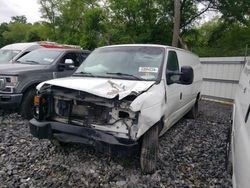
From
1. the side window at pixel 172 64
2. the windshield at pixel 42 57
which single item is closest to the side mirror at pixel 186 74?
the side window at pixel 172 64

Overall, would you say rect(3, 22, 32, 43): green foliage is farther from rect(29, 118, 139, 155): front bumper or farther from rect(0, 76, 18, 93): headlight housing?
rect(29, 118, 139, 155): front bumper

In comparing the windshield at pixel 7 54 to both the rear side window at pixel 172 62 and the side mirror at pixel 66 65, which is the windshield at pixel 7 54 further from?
the rear side window at pixel 172 62

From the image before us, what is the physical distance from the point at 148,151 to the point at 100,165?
809mm

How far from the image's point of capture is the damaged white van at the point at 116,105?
304cm

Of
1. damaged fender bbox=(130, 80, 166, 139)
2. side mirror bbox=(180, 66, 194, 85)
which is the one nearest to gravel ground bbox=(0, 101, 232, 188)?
damaged fender bbox=(130, 80, 166, 139)

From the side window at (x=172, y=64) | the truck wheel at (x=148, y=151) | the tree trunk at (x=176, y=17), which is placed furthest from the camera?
the tree trunk at (x=176, y=17)

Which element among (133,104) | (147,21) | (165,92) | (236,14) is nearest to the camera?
(133,104)

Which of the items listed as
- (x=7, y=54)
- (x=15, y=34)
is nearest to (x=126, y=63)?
(x=7, y=54)

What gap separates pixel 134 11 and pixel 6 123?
60.7 ft

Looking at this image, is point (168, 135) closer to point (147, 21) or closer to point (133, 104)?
point (133, 104)

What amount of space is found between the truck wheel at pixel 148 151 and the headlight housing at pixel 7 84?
11.5ft

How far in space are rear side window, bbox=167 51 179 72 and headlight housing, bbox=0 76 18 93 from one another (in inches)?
137

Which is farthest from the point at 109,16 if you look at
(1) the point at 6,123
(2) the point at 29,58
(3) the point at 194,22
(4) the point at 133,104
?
→ (4) the point at 133,104

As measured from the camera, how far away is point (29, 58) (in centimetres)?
686
